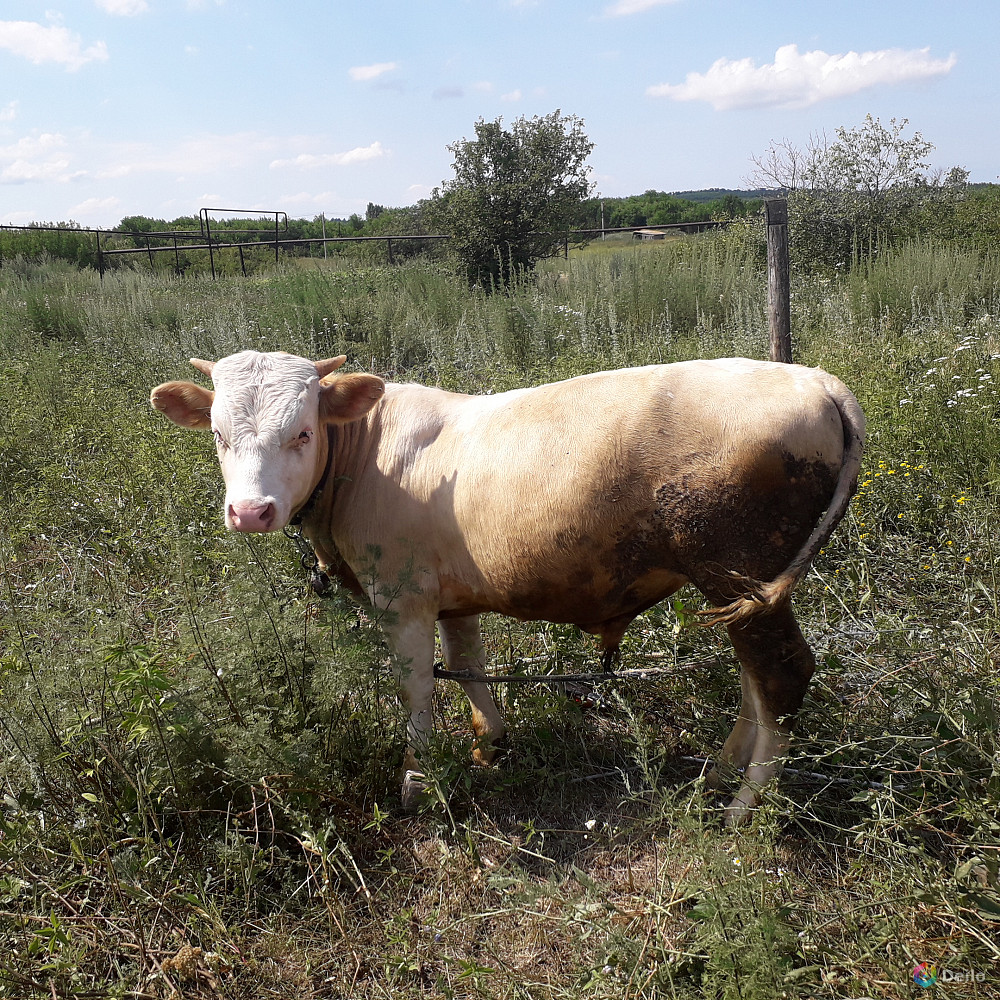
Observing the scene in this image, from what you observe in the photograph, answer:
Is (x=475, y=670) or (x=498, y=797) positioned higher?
(x=475, y=670)

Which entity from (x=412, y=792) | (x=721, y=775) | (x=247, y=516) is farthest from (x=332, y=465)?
(x=721, y=775)

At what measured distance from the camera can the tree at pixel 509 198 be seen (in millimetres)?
13844

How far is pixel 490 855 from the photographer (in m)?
2.70

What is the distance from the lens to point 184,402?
3.05 m

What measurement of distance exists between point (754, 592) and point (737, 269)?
10612 mm

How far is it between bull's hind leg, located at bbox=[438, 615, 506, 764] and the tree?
432 inches

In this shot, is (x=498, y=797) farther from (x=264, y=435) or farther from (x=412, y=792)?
(x=264, y=435)

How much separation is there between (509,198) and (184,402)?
39.8ft

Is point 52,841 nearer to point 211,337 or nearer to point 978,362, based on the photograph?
point 978,362

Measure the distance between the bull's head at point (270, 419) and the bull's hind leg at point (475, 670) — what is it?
101cm

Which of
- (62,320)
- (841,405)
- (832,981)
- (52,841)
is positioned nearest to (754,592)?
(841,405)

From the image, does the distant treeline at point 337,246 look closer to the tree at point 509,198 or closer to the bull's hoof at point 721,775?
the tree at point 509,198

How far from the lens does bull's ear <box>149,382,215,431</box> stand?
297 centimetres

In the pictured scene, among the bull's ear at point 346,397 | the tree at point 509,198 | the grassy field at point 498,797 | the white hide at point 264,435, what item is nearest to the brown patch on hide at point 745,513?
the grassy field at point 498,797
